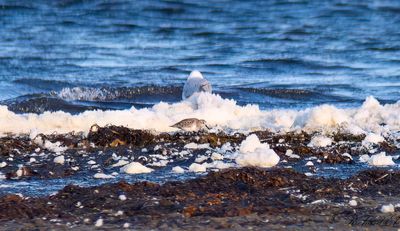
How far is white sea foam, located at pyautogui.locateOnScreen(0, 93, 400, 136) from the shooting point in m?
7.56

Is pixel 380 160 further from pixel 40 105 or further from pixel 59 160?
pixel 40 105

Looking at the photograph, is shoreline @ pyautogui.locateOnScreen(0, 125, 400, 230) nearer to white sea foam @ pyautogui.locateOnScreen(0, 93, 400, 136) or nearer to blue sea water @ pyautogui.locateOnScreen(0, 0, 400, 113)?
white sea foam @ pyautogui.locateOnScreen(0, 93, 400, 136)

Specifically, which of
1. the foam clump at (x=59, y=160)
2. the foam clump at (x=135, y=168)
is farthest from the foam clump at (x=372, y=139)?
the foam clump at (x=59, y=160)

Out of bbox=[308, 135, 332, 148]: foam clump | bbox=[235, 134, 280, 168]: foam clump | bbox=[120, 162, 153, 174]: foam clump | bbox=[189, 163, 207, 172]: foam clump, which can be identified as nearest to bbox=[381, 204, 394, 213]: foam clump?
bbox=[235, 134, 280, 168]: foam clump

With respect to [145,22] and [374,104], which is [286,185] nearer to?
[374,104]

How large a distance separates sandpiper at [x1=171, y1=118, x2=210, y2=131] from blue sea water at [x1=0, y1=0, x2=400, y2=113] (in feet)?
10.2

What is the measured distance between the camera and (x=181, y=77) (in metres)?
13.6

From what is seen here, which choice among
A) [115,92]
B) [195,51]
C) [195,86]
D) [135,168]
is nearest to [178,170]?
[135,168]

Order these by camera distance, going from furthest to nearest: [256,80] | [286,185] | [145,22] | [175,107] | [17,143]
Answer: [145,22], [256,80], [175,107], [17,143], [286,185]

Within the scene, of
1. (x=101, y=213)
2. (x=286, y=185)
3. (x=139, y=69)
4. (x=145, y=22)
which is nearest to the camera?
(x=101, y=213)

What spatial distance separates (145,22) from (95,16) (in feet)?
4.81

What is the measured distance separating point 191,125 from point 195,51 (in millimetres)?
9460

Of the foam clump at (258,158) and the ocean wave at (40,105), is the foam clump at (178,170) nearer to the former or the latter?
the foam clump at (258,158)

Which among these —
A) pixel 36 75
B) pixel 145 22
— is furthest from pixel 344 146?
pixel 145 22
